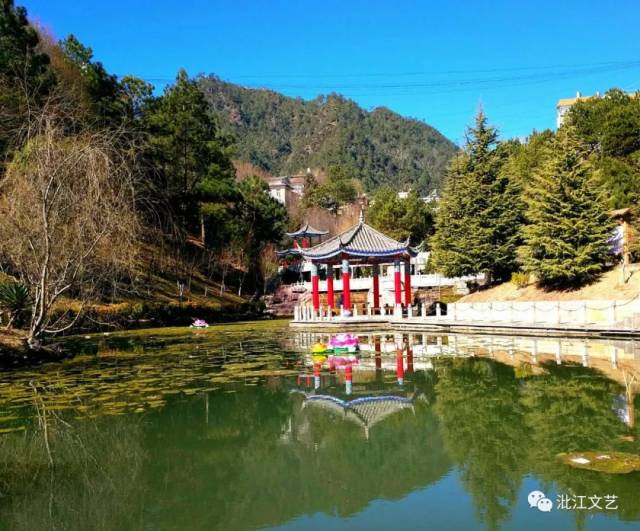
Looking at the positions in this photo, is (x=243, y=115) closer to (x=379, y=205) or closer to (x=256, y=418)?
(x=379, y=205)

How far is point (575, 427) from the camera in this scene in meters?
8.35

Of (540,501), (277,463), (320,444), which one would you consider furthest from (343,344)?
(540,501)

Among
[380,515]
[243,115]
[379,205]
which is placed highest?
[243,115]

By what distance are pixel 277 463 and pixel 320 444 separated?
91 cm

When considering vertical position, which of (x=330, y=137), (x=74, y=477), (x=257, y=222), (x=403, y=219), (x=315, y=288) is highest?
(x=330, y=137)

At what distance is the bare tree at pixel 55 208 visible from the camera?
15211 mm

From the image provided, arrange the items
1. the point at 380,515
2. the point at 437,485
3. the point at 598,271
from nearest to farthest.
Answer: the point at 380,515
the point at 437,485
the point at 598,271

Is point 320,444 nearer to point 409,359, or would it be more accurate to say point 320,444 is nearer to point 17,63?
point 409,359

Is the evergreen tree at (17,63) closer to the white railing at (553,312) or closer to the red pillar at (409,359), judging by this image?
the red pillar at (409,359)

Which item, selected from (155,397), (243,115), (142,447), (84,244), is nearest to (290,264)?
(84,244)

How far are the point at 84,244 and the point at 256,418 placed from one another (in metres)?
8.76

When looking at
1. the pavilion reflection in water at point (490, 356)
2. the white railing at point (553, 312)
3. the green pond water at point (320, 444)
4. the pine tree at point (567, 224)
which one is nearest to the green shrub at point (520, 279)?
the pine tree at point (567, 224)

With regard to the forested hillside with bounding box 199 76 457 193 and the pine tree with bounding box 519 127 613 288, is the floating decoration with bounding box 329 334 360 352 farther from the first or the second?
the forested hillside with bounding box 199 76 457 193

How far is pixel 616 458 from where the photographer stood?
263 inches
